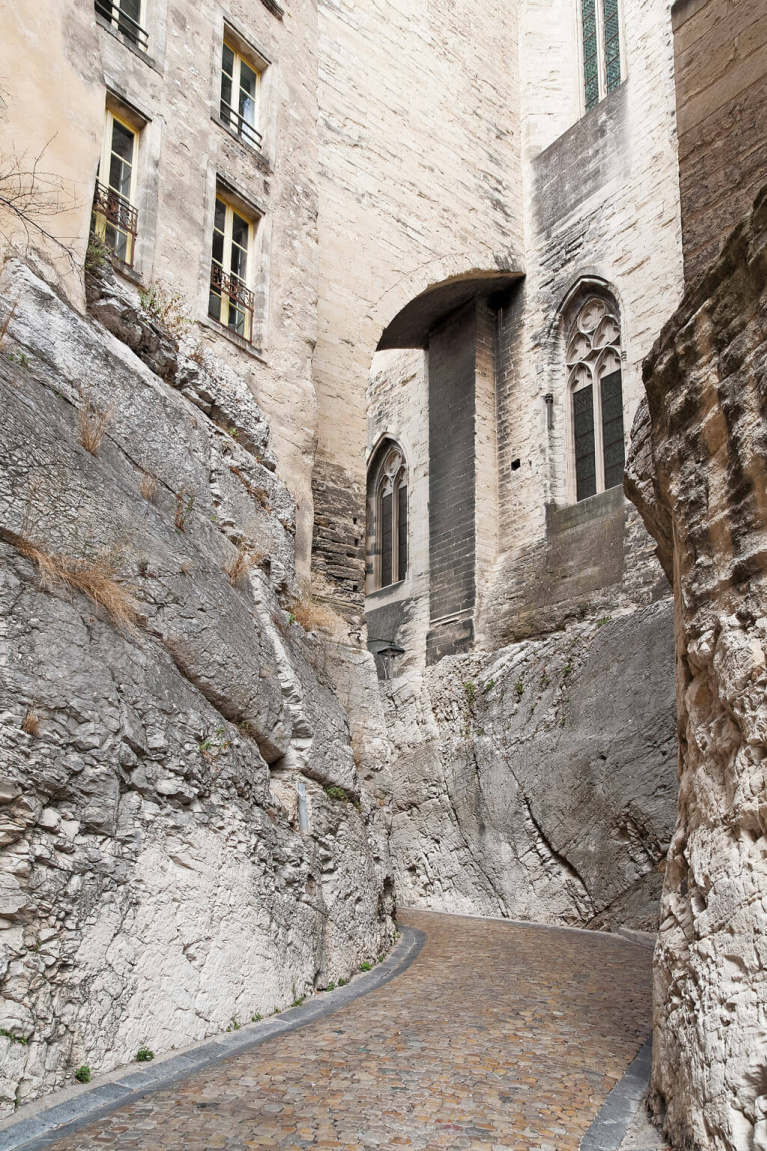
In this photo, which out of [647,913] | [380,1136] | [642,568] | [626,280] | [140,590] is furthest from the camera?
[626,280]

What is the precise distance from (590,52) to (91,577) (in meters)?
14.5

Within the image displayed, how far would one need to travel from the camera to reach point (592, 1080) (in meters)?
4.25

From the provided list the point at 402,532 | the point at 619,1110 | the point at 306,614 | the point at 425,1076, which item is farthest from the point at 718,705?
→ the point at 402,532

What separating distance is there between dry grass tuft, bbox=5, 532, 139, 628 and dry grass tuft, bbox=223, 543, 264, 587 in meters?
1.56

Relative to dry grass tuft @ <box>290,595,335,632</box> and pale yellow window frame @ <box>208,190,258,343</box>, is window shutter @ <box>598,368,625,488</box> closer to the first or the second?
dry grass tuft @ <box>290,595,335,632</box>

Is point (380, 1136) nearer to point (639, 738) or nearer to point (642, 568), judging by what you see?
point (639, 738)

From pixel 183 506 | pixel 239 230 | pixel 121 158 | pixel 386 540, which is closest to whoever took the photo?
pixel 183 506

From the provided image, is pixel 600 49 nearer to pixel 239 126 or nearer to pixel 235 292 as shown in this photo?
pixel 239 126

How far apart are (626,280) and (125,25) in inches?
284

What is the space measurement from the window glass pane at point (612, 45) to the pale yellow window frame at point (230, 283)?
8129 millimetres

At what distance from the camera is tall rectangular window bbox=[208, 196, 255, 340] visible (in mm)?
9828

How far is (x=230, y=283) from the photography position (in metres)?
9.96

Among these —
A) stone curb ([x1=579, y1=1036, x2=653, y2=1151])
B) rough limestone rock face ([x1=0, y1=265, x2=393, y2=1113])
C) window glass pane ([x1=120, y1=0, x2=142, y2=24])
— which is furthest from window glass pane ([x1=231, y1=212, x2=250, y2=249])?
stone curb ([x1=579, y1=1036, x2=653, y2=1151])

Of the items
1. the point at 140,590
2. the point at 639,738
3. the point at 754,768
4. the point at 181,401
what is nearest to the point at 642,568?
the point at 639,738
